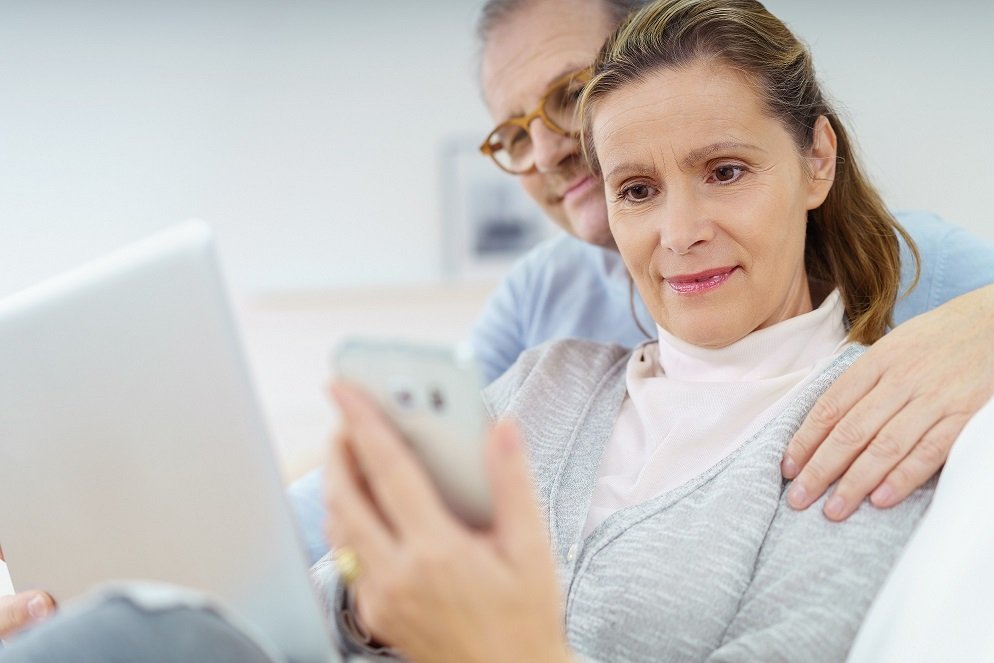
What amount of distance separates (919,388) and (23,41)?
326cm

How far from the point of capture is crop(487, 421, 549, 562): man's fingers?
62 cm

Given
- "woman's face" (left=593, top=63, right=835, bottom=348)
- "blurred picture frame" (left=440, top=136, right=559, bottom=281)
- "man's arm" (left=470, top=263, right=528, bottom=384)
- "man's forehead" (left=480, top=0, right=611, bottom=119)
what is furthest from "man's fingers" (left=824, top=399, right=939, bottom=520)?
"blurred picture frame" (left=440, top=136, right=559, bottom=281)

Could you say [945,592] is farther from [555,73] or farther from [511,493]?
[555,73]

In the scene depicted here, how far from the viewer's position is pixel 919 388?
42.0 inches

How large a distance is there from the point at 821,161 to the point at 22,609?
1.12m

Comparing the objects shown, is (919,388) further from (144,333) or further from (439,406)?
(144,333)

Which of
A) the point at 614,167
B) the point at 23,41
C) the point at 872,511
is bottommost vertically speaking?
the point at 872,511

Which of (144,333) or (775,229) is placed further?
(775,229)

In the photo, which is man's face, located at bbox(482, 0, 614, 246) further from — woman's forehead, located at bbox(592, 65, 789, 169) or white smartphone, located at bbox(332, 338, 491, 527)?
white smartphone, located at bbox(332, 338, 491, 527)

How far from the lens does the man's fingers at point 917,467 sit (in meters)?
1.00

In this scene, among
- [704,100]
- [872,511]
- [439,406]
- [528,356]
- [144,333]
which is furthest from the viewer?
[528,356]

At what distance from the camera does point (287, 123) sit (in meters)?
3.47

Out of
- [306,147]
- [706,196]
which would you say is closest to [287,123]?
[306,147]

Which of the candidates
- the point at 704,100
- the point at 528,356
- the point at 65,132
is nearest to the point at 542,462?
the point at 528,356
